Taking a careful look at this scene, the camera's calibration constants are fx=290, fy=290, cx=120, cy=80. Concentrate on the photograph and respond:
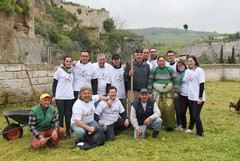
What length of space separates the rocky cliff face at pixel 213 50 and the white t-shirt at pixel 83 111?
28.7 m

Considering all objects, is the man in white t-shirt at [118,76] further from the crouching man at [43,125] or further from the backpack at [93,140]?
the crouching man at [43,125]

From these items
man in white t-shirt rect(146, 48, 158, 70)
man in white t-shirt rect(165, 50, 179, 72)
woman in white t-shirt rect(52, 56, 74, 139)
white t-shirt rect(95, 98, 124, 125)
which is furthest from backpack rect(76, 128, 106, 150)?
man in white t-shirt rect(165, 50, 179, 72)

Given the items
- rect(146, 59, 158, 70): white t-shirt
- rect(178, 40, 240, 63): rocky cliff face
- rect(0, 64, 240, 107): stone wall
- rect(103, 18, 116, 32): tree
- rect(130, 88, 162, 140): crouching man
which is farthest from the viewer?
rect(103, 18, 116, 32): tree

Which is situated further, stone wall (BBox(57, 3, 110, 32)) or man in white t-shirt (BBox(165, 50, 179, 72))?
stone wall (BBox(57, 3, 110, 32))

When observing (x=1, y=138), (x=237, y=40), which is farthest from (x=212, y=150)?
(x=237, y=40)

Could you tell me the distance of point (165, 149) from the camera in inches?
187

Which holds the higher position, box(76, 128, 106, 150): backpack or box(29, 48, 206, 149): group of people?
box(29, 48, 206, 149): group of people

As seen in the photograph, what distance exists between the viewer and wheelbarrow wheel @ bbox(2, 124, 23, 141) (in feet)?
17.9

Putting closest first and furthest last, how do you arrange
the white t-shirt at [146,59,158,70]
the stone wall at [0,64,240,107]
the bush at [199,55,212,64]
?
1. the white t-shirt at [146,59,158,70]
2. the stone wall at [0,64,240,107]
3. the bush at [199,55,212,64]

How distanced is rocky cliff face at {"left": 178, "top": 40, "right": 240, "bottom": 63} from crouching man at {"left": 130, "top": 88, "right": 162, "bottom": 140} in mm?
28015

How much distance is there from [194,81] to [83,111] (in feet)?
6.93

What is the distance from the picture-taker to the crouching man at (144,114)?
208 inches

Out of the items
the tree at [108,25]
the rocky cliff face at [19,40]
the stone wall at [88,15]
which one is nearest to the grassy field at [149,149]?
the rocky cliff face at [19,40]

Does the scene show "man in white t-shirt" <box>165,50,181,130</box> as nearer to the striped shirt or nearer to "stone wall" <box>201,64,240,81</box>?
the striped shirt
